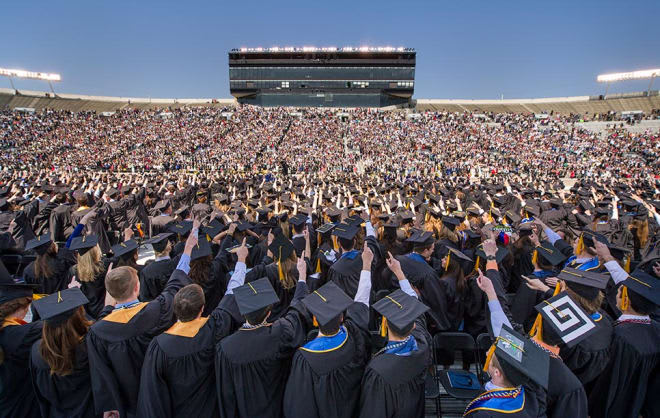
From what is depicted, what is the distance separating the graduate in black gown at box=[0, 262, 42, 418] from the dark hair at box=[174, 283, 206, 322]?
3.98 ft

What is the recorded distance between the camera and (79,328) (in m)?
2.51

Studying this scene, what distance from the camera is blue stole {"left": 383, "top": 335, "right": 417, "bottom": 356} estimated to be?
2.20 metres

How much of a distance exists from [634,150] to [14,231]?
4473cm

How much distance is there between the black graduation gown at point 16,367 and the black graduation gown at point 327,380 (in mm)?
2092

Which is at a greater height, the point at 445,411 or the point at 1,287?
the point at 1,287

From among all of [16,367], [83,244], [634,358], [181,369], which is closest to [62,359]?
[16,367]

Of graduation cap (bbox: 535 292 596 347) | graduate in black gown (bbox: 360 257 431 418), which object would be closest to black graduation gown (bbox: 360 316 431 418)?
graduate in black gown (bbox: 360 257 431 418)

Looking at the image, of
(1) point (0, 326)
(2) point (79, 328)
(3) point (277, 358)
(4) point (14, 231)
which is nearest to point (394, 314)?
(3) point (277, 358)

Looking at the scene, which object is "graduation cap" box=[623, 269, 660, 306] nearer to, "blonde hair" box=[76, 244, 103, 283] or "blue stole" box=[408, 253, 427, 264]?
"blue stole" box=[408, 253, 427, 264]

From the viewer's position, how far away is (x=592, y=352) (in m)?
2.51

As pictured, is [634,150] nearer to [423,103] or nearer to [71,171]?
[423,103]

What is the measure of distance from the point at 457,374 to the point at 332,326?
5.77 feet

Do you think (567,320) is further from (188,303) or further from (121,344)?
(121,344)

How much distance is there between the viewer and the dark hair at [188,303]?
234cm
